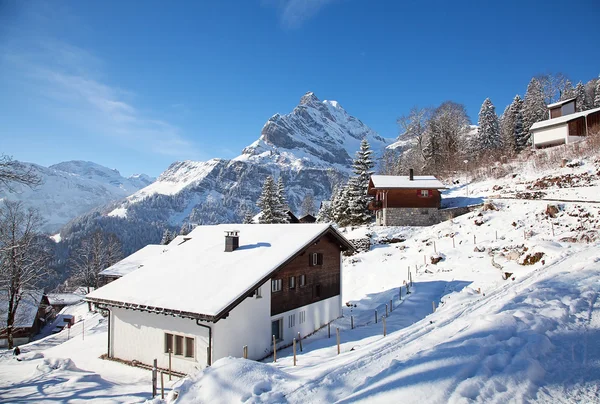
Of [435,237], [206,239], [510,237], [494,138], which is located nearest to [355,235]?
[435,237]

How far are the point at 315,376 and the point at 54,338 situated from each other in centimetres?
3981

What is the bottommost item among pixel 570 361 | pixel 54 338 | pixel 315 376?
pixel 54 338

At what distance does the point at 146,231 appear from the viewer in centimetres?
16675

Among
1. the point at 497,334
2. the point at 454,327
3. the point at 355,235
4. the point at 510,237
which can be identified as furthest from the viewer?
the point at 355,235

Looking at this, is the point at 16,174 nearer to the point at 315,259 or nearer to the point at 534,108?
the point at 315,259

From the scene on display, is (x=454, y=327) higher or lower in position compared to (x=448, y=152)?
lower

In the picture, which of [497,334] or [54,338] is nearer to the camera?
[497,334]

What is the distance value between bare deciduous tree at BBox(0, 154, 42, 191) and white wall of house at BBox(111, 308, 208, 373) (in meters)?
7.93

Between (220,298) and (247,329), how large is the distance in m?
2.35

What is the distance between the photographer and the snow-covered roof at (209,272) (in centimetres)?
1398

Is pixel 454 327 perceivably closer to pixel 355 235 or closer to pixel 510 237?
pixel 510 237

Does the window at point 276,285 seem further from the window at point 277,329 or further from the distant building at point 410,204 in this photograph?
the distant building at point 410,204

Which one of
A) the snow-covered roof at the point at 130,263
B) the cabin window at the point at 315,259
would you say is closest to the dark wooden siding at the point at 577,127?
the cabin window at the point at 315,259

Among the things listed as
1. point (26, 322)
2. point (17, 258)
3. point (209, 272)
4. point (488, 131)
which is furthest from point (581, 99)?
point (26, 322)
